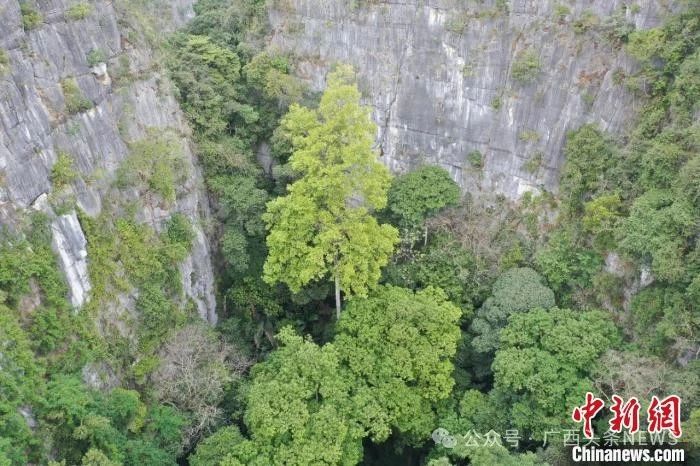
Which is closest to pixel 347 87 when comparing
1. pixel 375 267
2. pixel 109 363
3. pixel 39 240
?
pixel 375 267

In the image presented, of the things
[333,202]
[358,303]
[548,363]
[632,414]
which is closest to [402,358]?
[358,303]

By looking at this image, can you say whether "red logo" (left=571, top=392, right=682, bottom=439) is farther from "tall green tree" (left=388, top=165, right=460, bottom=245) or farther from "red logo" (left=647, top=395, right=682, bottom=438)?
"tall green tree" (left=388, top=165, right=460, bottom=245)

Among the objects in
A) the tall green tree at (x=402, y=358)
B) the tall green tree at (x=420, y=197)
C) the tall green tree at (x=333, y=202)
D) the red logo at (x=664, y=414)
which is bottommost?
the tall green tree at (x=402, y=358)

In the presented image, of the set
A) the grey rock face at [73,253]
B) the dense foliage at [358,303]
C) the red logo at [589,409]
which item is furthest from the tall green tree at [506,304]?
the grey rock face at [73,253]

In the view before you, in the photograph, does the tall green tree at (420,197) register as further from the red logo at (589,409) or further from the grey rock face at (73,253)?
the grey rock face at (73,253)

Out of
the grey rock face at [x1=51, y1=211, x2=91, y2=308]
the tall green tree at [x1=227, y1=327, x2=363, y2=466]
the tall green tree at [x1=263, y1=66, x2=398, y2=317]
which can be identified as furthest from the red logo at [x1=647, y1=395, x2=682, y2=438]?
the grey rock face at [x1=51, y1=211, x2=91, y2=308]

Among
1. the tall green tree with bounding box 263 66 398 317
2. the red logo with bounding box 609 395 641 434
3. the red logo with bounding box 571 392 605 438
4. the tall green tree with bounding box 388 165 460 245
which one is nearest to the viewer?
the red logo with bounding box 609 395 641 434

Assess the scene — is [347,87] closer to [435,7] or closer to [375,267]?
[375,267]
